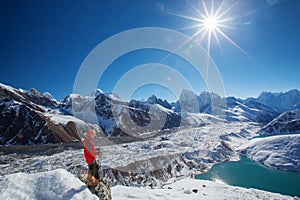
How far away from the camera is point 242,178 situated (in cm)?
5625

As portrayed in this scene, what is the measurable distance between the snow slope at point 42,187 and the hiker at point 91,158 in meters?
1.17

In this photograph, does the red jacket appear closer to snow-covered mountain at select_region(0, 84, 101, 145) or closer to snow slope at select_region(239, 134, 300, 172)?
snow slope at select_region(239, 134, 300, 172)

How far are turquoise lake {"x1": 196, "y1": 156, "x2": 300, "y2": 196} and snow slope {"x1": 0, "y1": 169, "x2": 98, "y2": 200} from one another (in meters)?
57.1

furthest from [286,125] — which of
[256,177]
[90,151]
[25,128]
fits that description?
[25,128]

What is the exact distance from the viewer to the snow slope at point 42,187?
19.4ft

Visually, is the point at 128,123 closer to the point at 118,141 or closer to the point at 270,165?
the point at 118,141

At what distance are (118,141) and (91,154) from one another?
409 feet

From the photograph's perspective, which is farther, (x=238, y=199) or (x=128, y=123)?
(x=128, y=123)

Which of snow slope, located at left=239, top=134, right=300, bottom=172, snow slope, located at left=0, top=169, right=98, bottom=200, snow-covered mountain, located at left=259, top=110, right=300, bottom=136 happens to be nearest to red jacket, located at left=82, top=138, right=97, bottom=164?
snow slope, located at left=0, top=169, right=98, bottom=200

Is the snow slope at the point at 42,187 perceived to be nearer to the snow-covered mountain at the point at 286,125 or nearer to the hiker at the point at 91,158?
the hiker at the point at 91,158

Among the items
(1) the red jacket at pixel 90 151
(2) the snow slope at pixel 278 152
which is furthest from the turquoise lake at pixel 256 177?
(1) the red jacket at pixel 90 151

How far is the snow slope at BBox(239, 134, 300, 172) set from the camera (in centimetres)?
6481

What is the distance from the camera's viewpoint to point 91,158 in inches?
330

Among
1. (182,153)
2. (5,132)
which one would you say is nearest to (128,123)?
(5,132)
